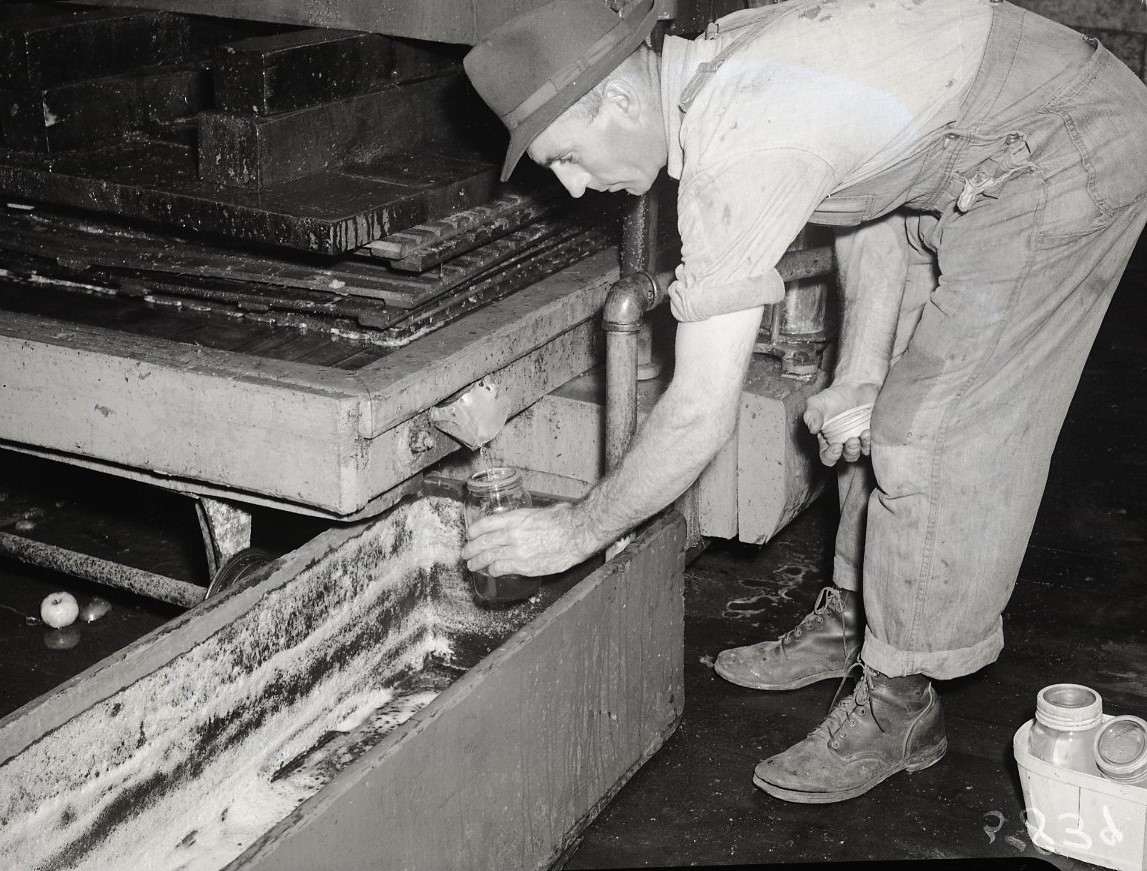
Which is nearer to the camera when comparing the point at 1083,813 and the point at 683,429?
the point at 683,429

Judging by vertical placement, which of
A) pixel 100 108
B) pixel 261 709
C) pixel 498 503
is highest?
pixel 100 108

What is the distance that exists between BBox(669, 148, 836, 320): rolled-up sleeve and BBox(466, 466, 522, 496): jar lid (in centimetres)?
67

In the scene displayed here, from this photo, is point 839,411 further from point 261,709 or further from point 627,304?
point 261,709

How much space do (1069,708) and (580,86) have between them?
132 cm

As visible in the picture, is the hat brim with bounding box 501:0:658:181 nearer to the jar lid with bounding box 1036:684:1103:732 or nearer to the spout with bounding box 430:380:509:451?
the spout with bounding box 430:380:509:451

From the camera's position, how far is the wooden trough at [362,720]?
1.78 m

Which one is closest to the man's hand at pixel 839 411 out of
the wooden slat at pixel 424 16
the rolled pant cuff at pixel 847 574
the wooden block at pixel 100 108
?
the rolled pant cuff at pixel 847 574

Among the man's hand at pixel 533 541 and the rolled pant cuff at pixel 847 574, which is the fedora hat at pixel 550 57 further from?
the rolled pant cuff at pixel 847 574

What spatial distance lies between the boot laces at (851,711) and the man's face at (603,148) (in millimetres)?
1119

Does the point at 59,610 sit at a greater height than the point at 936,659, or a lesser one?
lesser

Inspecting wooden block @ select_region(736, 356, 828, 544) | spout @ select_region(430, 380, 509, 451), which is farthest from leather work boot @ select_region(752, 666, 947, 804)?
spout @ select_region(430, 380, 509, 451)

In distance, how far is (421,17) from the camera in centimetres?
270

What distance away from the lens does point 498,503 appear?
2408 mm

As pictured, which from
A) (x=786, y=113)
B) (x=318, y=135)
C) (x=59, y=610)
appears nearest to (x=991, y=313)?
(x=786, y=113)
